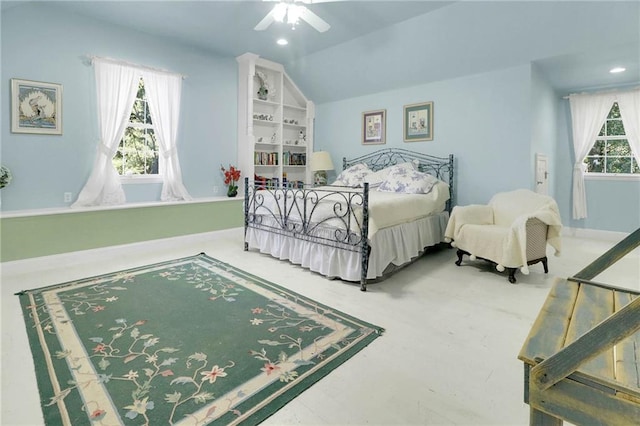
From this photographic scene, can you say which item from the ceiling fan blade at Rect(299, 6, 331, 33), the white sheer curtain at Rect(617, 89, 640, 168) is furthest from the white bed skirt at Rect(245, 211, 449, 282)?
the white sheer curtain at Rect(617, 89, 640, 168)

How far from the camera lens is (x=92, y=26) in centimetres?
411

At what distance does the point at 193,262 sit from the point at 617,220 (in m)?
6.25

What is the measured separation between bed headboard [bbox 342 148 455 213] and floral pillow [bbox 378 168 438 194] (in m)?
0.55

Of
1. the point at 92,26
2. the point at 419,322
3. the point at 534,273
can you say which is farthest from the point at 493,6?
the point at 92,26

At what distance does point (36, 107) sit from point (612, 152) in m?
8.01

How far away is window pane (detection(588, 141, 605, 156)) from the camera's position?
5352 millimetres

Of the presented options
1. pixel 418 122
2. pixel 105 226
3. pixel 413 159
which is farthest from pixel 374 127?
pixel 105 226

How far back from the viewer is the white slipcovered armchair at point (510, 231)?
3213 mm

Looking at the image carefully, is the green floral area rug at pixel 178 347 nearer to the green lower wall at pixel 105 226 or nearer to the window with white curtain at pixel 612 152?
the green lower wall at pixel 105 226

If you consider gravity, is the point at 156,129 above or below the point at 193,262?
above

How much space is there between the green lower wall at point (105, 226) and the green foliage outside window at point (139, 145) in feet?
2.24

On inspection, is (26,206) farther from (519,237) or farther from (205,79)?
(519,237)

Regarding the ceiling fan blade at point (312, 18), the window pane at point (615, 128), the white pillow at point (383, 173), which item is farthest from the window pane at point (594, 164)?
the ceiling fan blade at point (312, 18)

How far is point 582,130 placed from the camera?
5.36m
